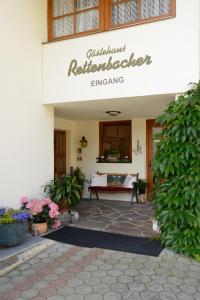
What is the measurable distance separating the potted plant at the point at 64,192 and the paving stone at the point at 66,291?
2.41 m

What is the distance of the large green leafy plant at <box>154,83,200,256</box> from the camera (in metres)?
4.12

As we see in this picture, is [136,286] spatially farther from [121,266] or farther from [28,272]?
[28,272]

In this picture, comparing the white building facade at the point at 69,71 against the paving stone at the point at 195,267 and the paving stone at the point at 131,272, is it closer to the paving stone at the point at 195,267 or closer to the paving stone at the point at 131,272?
the paving stone at the point at 131,272

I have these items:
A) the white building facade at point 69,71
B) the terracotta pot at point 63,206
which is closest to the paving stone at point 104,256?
the terracotta pot at point 63,206

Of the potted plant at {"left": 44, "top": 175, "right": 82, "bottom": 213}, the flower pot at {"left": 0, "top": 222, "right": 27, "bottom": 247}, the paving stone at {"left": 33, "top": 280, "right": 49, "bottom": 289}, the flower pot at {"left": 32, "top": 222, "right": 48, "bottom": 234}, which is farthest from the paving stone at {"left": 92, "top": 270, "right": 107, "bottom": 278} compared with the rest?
the potted plant at {"left": 44, "top": 175, "right": 82, "bottom": 213}

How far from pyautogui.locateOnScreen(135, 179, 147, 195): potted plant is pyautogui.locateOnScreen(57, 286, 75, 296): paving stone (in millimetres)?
4671

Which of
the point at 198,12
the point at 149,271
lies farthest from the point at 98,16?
the point at 149,271

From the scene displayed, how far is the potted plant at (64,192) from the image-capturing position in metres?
5.66

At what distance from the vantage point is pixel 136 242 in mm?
4746

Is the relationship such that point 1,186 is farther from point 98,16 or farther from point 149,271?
Answer: point 98,16

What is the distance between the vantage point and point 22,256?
414 centimetres

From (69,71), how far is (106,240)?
3.27 meters

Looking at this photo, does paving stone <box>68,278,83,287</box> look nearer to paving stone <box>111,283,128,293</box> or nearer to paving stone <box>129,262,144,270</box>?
paving stone <box>111,283,128,293</box>

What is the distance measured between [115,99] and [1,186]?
259cm
